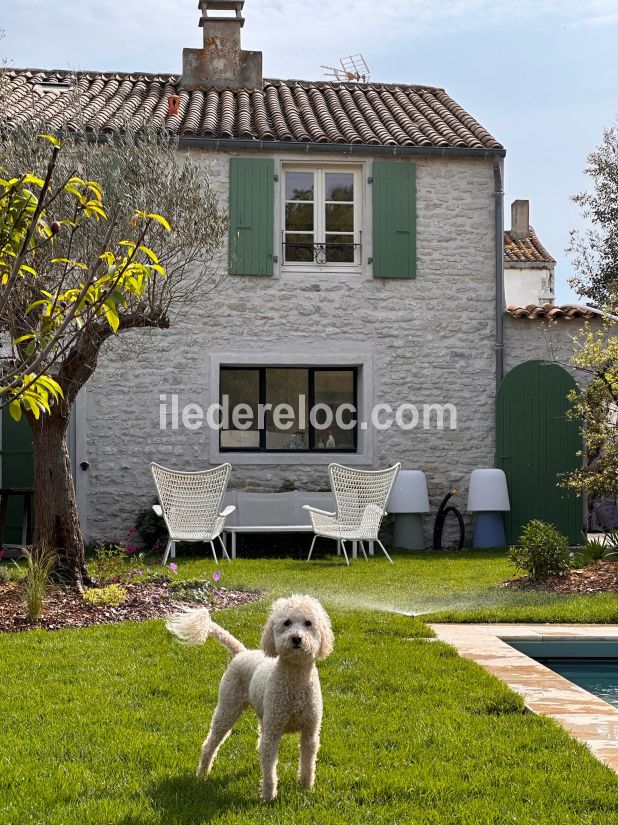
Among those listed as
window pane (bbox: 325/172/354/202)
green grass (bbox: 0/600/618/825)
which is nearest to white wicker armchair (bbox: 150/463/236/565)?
window pane (bbox: 325/172/354/202)

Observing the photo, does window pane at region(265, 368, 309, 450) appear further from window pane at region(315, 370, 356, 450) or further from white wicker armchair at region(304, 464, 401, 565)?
white wicker armchair at region(304, 464, 401, 565)

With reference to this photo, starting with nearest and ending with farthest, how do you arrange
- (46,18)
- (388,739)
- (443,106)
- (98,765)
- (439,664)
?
(98,765) → (388,739) → (439,664) → (46,18) → (443,106)

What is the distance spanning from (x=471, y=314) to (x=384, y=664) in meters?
8.51

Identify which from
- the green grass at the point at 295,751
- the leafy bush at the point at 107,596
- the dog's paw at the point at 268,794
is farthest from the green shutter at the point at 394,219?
the dog's paw at the point at 268,794

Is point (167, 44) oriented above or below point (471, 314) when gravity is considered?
above

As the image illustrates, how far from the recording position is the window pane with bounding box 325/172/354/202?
1388 centimetres

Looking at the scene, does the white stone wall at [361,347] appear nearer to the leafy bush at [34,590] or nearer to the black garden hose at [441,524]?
the black garden hose at [441,524]

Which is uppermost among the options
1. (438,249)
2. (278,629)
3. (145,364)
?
(438,249)

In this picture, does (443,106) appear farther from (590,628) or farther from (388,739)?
(388,739)

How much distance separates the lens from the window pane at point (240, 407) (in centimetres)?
1370

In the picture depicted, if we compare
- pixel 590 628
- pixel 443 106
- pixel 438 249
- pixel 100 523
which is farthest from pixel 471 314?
pixel 590 628

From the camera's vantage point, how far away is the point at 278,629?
361 centimetres

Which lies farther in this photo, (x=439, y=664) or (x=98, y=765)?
(x=439, y=664)

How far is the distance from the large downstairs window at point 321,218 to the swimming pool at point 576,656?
25.8ft
